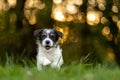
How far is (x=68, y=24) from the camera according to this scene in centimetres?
1994

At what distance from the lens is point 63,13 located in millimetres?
20125

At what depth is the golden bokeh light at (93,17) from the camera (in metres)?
19.8

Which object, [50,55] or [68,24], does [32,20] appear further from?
[50,55]

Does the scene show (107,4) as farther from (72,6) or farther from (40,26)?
(40,26)

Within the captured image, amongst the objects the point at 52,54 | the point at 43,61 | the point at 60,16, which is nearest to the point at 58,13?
the point at 60,16

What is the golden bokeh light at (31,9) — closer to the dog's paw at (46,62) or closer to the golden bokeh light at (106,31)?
the golden bokeh light at (106,31)

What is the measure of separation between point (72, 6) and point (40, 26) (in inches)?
56.9

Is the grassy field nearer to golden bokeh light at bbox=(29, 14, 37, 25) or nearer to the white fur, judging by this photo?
the white fur

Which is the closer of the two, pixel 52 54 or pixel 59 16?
pixel 52 54

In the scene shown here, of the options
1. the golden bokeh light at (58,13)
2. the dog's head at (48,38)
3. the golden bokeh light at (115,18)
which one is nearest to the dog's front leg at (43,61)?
the dog's head at (48,38)

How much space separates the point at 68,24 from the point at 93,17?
98 cm

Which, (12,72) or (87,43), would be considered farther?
(87,43)

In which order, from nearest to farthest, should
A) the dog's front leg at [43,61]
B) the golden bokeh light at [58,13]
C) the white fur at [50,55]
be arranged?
the dog's front leg at [43,61]
the white fur at [50,55]
the golden bokeh light at [58,13]

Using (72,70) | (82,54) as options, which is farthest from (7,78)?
(82,54)
